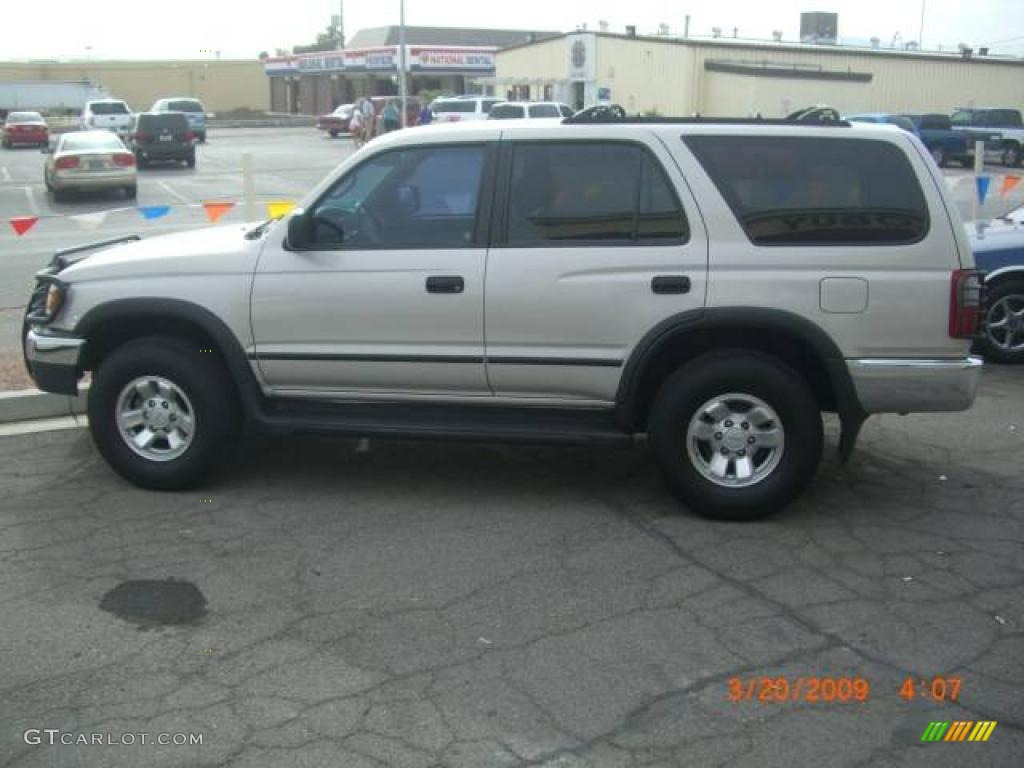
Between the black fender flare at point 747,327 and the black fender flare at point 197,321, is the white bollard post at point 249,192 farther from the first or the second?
the black fender flare at point 747,327

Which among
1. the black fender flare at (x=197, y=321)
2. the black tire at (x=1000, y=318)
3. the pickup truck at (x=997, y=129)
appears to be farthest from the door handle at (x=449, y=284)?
the pickup truck at (x=997, y=129)

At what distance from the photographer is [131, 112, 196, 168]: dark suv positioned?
33.1 metres

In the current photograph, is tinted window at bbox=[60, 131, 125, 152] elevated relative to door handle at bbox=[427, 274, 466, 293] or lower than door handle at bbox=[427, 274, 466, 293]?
elevated

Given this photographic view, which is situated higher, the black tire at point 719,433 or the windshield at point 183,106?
the windshield at point 183,106

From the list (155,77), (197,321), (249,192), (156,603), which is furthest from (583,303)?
(155,77)

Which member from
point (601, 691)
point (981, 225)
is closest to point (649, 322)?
point (601, 691)

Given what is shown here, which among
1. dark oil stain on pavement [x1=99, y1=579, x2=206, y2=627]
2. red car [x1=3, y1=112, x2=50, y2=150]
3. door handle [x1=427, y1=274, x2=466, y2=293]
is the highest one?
red car [x1=3, y1=112, x2=50, y2=150]

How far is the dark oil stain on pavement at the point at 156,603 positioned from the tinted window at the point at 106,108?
43.3 meters

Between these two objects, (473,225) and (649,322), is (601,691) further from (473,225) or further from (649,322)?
(473,225)

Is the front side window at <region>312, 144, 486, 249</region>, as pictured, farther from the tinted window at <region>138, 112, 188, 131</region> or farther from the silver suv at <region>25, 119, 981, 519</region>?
the tinted window at <region>138, 112, 188, 131</region>

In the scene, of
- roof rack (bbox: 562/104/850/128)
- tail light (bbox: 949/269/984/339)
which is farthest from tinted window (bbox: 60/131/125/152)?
tail light (bbox: 949/269/984/339)

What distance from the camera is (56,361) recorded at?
5.69 meters

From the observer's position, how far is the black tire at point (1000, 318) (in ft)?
27.9
